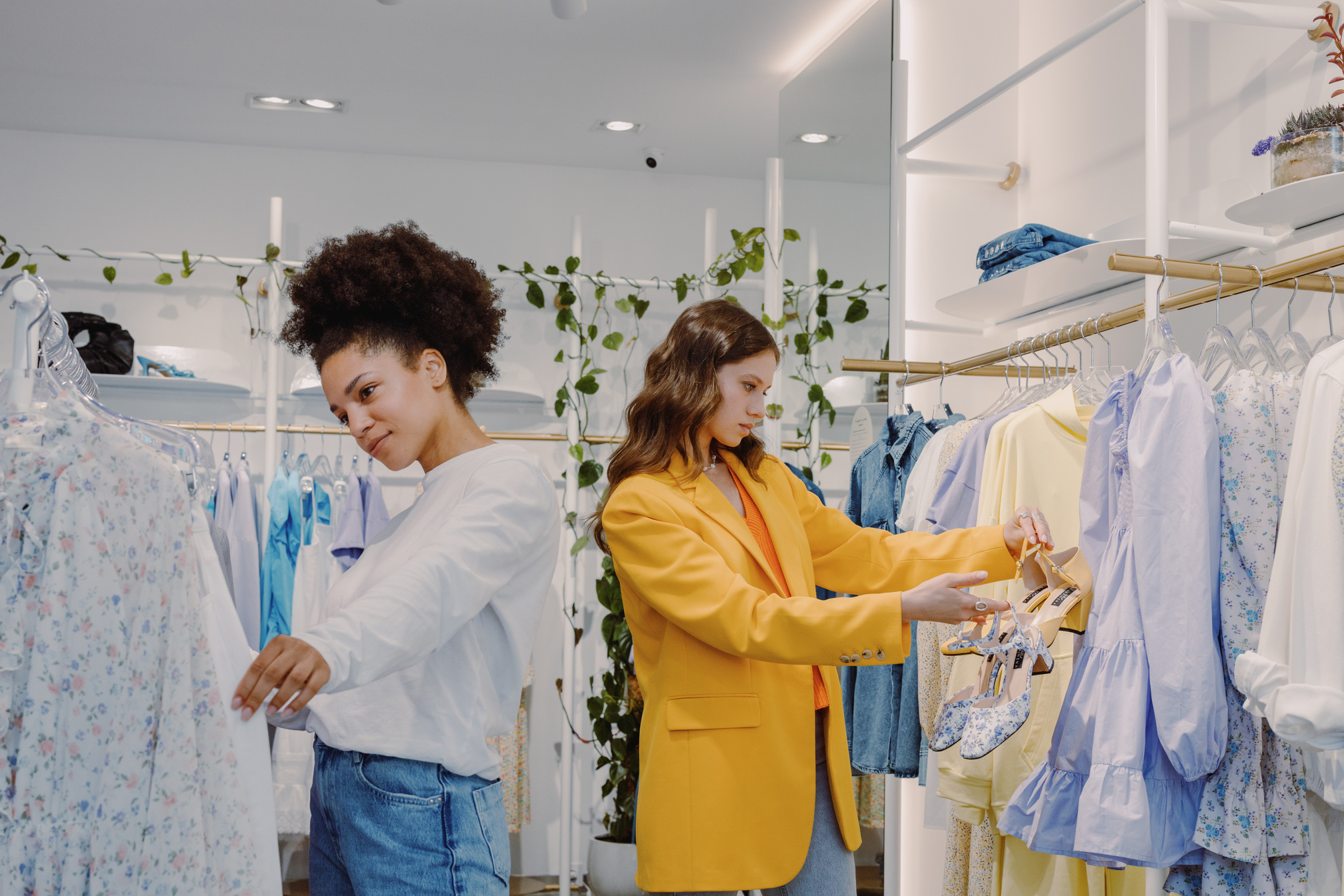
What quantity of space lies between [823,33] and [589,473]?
1.70 meters

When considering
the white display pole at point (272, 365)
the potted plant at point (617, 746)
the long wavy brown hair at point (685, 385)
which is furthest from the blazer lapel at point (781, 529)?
the white display pole at point (272, 365)

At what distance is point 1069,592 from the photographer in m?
1.70

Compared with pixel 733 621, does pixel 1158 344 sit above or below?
above

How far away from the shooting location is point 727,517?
1.78 meters

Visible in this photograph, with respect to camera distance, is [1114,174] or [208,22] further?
[208,22]

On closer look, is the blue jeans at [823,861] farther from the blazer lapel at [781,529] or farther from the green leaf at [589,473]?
the green leaf at [589,473]

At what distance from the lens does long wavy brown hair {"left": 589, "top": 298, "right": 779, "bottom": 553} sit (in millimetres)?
1791

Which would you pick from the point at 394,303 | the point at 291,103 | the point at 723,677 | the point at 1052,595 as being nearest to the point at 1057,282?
the point at 1052,595

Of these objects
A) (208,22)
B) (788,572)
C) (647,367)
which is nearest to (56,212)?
(208,22)

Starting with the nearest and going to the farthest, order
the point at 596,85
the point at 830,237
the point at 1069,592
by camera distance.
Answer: the point at 1069,592 < the point at 830,237 < the point at 596,85

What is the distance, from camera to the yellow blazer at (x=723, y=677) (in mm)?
1590

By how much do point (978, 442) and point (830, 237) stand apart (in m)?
1.42

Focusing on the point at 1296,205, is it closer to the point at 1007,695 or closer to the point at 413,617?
the point at 1007,695

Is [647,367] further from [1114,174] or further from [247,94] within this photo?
[247,94]
